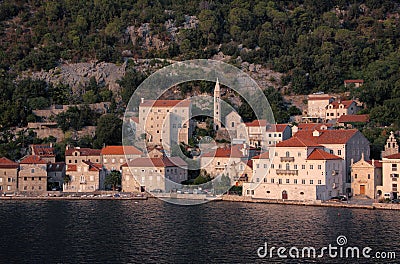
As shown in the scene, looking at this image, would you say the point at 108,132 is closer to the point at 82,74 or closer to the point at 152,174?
the point at 152,174

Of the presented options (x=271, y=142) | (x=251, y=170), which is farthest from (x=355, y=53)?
(x=251, y=170)

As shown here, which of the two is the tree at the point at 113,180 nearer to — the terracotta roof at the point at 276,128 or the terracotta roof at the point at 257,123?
the terracotta roof at the point at 257,123

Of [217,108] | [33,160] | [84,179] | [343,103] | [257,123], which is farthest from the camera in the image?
[217,108]

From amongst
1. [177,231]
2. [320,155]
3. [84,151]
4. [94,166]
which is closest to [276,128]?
[320,155]

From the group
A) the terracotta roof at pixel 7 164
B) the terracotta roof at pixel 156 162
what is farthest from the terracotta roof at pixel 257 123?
the terracotta roof at pixel 7 164

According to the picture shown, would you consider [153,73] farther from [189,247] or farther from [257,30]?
[189,247]

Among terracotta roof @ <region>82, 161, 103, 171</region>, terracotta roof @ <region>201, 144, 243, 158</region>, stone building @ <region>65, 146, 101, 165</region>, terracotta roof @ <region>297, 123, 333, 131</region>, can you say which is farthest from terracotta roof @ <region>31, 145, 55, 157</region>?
terracotta roof @ <region>297, 123, 333, 131</region>
